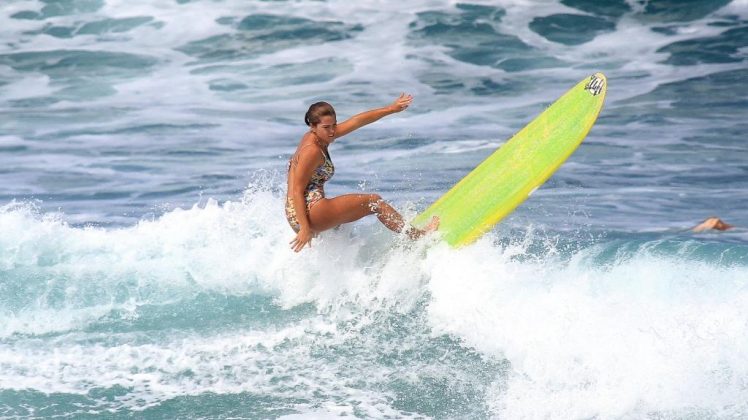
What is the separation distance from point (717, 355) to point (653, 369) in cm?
39

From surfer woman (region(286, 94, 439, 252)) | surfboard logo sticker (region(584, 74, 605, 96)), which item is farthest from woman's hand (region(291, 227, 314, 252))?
surfboard logo sticker (region(584, 74, 605, 96))

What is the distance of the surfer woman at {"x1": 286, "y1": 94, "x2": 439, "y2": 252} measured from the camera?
6.74 meters

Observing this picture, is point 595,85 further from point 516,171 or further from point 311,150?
point 311,150

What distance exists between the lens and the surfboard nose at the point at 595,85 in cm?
829

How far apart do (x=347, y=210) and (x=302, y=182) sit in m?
0.38

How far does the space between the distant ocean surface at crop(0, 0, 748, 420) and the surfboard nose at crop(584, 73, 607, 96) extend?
1234 mm

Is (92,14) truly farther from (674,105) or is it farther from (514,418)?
(514,418)

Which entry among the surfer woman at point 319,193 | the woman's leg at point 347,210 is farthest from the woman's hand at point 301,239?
the woman's leg at point 347,210

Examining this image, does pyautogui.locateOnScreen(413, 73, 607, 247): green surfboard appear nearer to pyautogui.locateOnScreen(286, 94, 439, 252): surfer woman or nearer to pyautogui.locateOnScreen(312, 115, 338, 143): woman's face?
pyautogui.locateOnScreen(286, 94, 439, 252): surfer woman

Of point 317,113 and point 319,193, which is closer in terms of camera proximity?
point 317,113

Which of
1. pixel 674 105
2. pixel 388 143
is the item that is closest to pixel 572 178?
pixel 388 143

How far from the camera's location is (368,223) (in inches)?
333

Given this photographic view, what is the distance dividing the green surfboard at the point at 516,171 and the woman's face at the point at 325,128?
3.89 feet

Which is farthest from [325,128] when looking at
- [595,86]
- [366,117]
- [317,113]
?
[595,86]
